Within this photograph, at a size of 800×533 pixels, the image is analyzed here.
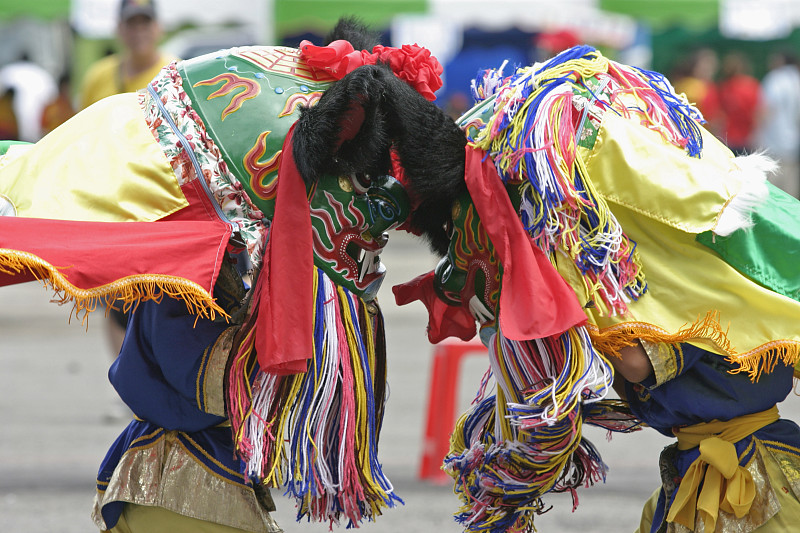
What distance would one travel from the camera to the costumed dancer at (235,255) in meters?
2.20

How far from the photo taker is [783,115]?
1245 centimetres

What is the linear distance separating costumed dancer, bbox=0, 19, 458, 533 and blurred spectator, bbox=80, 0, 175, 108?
115 inches

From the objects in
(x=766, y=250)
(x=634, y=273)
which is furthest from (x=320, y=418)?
(x=766, y=250)

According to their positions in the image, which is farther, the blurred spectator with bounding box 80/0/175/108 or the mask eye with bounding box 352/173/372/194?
the blurred spectator with bounding box 80/0/175/108

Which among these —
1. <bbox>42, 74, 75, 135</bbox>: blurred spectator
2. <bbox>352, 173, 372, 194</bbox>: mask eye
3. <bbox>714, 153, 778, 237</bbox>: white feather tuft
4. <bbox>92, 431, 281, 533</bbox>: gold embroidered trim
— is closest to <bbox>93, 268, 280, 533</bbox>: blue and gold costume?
<bbox>92, 431, 281, 533</bbox>: gold embroidered trim

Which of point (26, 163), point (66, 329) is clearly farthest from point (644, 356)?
point (66, 329)

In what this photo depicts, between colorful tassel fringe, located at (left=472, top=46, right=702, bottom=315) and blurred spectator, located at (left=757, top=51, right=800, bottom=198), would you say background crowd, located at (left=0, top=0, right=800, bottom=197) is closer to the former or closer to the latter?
blurred spectator, located at (left=757, top=51, right=800, bottom=198)

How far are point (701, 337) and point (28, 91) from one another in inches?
459

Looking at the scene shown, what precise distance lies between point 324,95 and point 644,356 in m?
0.90

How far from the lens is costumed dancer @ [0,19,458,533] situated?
2201mm

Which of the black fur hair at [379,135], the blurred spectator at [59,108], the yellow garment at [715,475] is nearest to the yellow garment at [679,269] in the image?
the yellow garment at [715,475]

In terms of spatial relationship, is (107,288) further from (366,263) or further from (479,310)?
(479,310)

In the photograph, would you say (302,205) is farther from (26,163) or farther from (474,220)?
(26,163)

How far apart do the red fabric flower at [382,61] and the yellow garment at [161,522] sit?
1.07m
